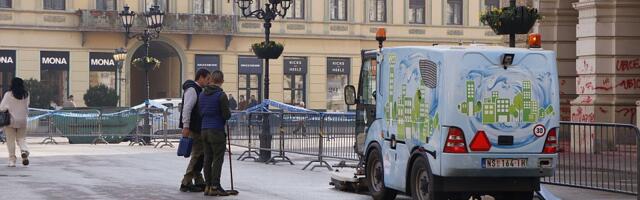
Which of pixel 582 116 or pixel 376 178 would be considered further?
pixel 582 116

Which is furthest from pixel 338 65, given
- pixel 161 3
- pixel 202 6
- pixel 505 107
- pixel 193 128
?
pixel 505 107

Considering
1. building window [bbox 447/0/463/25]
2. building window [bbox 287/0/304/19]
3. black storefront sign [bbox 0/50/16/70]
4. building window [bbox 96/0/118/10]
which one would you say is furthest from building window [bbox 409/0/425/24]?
black storefront sign [bbox 0/50/16/70]

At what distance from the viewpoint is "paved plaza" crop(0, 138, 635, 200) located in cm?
1705

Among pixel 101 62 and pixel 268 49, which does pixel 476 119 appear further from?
pixel 101 62

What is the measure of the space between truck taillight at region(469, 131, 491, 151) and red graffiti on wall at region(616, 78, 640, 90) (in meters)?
12.1

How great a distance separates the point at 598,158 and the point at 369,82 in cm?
305

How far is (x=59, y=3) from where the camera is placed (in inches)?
2218

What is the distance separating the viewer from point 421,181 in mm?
14930

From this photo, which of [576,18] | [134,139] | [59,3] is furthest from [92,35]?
[576,18]

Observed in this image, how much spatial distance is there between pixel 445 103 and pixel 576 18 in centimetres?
1519

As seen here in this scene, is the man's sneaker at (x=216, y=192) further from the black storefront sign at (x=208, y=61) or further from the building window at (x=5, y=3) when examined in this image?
the black storefront sign at (x=208, y=61)

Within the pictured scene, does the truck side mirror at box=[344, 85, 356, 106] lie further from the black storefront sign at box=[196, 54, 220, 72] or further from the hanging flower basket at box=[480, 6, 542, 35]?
the black storefront sign at box=[196, 54, 220, 72]

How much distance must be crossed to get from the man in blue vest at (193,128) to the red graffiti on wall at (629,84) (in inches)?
430

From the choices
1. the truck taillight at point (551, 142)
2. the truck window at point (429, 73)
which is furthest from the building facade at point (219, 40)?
the truck taillight at point (551, 142)
